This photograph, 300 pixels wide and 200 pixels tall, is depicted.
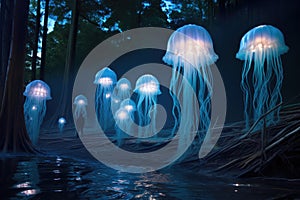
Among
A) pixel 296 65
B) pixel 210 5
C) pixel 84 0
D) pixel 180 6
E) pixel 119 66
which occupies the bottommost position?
pixel 296 65

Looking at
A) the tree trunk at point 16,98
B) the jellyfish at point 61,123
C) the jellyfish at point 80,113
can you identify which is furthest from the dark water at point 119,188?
the jellyfish at point 61,123

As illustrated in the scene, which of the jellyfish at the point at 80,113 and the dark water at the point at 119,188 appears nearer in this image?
the dark water at the point at 119,188

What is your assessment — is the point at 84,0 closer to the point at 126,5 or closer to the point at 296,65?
the point at 126,5

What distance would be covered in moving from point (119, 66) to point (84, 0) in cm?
549

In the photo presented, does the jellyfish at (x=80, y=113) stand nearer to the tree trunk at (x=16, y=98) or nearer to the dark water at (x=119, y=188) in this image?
the tree trunk at (x=16, y=98)

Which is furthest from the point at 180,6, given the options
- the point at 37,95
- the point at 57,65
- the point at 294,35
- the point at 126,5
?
the point at 57,65

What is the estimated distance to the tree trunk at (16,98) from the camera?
5.80m

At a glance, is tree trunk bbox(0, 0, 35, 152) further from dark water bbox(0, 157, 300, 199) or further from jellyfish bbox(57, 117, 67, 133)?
jellyfish bbox(57, 117, 67, 133)

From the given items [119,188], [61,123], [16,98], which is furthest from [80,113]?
[119,188]

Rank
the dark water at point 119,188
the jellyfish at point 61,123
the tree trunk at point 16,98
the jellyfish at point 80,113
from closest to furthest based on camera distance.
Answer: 1. the dark water at point 119,188
2. the tree trunk at point 16,98
3. the jellyfish at point 80,113
4. the jellyfish at point 61,123

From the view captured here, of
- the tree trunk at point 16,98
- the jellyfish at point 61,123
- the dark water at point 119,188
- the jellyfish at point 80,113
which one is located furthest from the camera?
the jellyfish at point 61,123

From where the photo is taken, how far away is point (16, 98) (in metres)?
6.04

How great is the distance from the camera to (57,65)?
2167 centimetres

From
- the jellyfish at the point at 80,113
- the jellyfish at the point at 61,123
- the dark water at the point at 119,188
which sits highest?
the jellyfish at the point at 80,113
